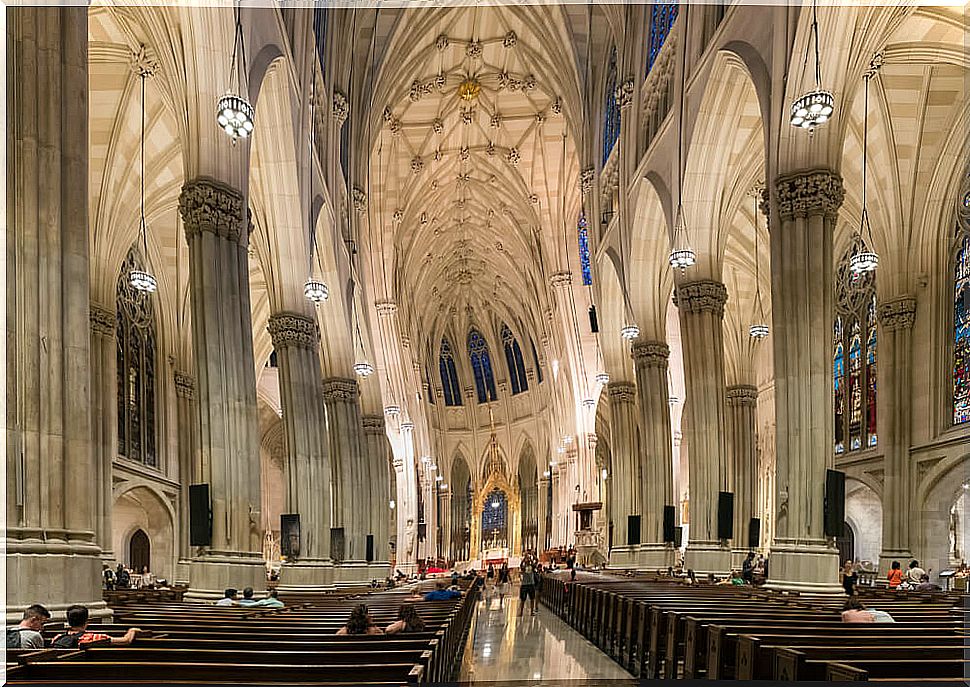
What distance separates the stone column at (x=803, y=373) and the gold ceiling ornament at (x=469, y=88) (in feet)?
88.9

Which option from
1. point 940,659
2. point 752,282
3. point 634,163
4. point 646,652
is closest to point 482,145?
point 752,282

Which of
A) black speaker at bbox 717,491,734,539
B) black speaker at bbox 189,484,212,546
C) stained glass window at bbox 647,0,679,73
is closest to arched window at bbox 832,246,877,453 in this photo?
black speaker at bbox 717,491,734,539

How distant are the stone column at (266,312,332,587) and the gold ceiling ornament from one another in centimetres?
2250

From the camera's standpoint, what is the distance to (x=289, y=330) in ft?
70.6

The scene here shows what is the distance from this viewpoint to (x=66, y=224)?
843 centimetres

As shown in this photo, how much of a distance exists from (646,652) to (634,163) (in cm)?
1718

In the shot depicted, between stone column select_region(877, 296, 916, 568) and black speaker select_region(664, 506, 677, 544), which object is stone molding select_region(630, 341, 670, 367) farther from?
stone column select_region(877, 296, 916, 568)

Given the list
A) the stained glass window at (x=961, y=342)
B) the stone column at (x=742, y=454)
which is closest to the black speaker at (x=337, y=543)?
the stone column at (x=742, y=454)

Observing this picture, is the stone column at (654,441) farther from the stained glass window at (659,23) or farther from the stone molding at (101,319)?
the stone molding at (101,319)

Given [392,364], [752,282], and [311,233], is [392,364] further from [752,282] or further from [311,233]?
[311,233]

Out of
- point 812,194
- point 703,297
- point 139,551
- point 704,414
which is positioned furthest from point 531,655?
point 139,551

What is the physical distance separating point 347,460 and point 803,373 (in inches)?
629

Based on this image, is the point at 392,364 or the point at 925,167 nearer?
the point at 925,167

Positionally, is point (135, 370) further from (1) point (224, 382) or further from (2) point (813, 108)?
(2) point (813, 108)
